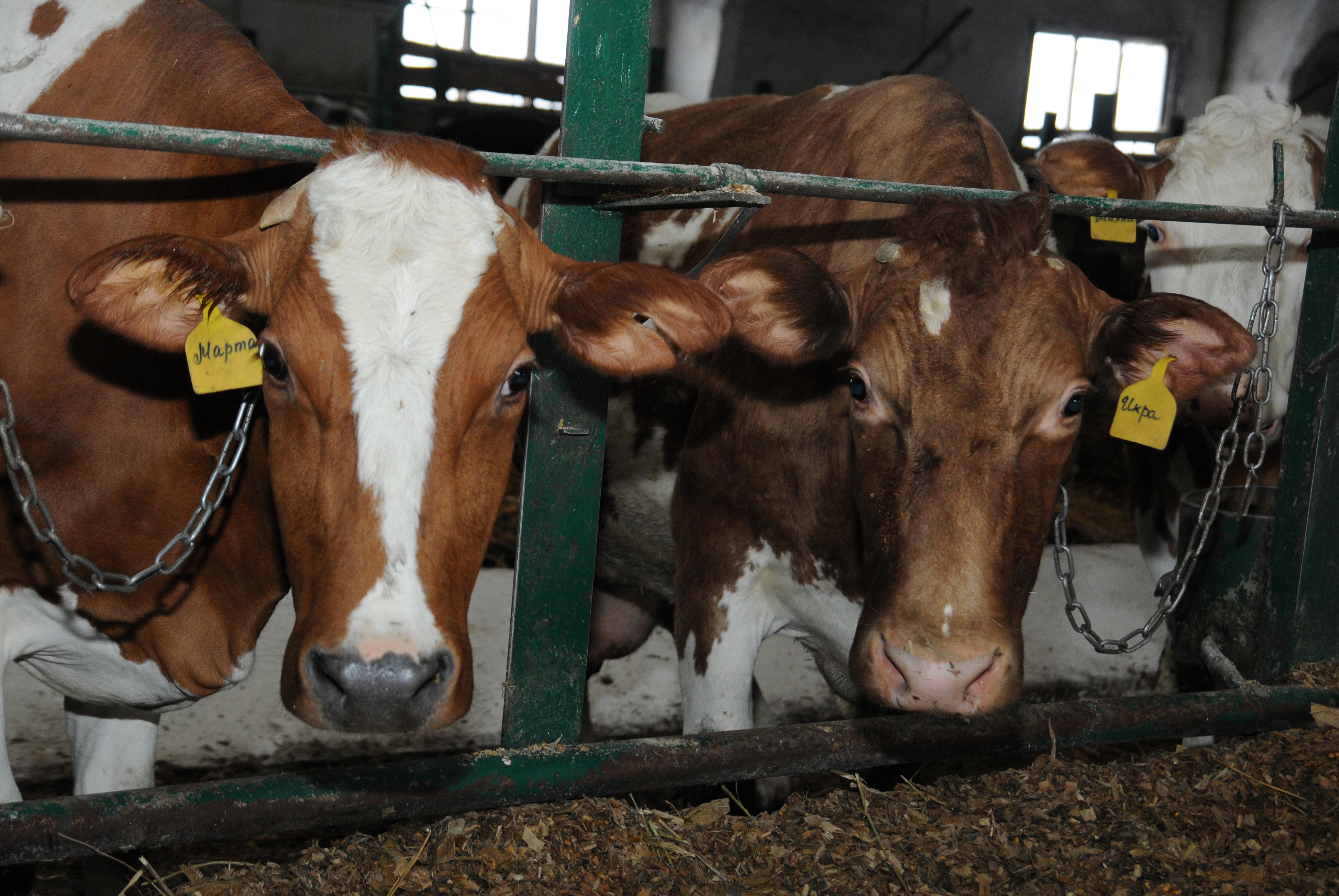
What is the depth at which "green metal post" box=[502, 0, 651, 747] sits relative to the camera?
2201 millimetres

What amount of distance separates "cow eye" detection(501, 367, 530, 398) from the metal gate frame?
29 cm

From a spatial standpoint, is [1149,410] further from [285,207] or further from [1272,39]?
[1272,39]

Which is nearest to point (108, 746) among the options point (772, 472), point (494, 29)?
point (772, 472)

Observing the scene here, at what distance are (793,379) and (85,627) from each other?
1.77m

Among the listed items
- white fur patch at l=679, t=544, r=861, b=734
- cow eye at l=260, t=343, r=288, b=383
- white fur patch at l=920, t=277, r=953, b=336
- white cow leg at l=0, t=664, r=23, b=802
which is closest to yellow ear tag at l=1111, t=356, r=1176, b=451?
white fur patch at l=920, t=277, r=953, b=336

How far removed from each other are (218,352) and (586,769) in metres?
1.05

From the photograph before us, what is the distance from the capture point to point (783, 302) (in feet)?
7.93

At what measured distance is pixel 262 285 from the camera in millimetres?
2002

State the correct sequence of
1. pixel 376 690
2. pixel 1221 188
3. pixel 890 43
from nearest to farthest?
pixel 376 690 < pixel 1221 188 < pixel 890 43

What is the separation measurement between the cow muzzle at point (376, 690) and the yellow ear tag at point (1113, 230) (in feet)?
7.58

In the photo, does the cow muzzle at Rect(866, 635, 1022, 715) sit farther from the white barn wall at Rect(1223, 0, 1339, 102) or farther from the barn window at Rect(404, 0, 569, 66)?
the white barn wall at Rect(1223, 0, 1339, 102)

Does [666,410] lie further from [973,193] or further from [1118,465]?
[1118,465]

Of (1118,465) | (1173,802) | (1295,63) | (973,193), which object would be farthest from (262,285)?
(1295,63)

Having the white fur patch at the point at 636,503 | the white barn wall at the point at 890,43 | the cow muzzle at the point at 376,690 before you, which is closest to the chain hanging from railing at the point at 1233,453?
the white fur patch at the point at 636,503
